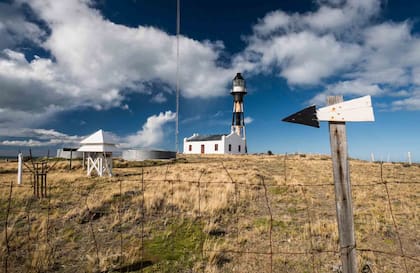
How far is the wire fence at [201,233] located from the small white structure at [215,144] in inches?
1549

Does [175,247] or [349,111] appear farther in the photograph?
[175,247]

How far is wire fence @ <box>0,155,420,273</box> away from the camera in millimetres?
5137

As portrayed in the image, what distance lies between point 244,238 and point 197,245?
1196mm

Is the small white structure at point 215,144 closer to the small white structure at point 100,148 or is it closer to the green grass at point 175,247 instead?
the small white structure at point 100,148

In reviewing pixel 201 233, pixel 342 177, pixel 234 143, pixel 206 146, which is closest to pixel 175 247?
pixel 201 233

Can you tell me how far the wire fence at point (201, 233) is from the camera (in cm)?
514

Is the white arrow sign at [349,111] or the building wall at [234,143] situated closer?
the white arrow sign at [349,111]

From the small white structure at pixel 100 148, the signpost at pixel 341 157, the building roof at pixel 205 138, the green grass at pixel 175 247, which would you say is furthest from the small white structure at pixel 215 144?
the signpost at pixel 341 157

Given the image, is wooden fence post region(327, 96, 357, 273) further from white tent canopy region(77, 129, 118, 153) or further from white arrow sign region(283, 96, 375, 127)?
white tent canopy region(77, 129, 118, 153)

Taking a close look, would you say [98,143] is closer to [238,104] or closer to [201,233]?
[201,233]

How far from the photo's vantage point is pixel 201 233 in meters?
6.71

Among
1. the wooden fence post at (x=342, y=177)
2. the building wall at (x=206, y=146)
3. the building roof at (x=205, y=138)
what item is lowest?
the wooden fence post at (x=342, y=177)

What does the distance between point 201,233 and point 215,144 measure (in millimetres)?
45254

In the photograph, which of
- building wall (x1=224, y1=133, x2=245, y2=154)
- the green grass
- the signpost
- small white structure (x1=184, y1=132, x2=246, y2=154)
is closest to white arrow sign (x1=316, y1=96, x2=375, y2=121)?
the signpost
